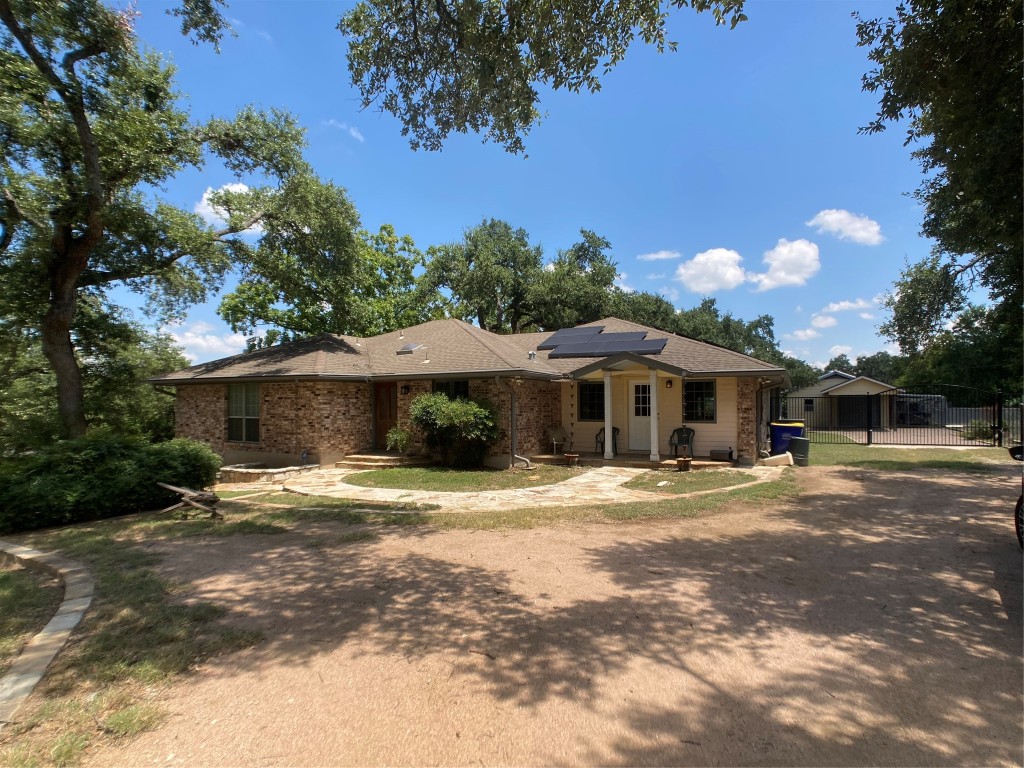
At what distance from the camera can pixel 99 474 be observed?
26.8ft

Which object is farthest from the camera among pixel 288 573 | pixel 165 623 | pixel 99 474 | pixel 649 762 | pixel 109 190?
pixel 109 190

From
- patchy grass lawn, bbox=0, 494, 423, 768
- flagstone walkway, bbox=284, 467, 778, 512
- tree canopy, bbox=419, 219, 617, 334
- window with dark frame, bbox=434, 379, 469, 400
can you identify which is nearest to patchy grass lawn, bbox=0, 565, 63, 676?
→ patchy grass lawn, bbox=0, 494, 423, 768

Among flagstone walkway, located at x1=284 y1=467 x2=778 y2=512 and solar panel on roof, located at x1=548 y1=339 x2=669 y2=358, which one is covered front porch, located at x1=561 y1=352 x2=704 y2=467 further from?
flagstone walkway, located at x1=284 y1=467 x2=778 y2=512

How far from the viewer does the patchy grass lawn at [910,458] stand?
513 inches

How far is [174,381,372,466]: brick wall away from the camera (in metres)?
14.0

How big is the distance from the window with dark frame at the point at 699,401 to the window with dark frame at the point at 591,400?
8.19ft

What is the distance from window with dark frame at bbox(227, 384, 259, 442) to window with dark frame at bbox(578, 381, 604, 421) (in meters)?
9.77

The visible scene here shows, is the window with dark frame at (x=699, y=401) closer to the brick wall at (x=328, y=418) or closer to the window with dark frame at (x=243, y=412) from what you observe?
the brick wall at (x=328, y=418)

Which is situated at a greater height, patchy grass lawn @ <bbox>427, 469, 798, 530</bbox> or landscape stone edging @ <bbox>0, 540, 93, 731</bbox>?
landscape stone edging @ <bbox>0, 540, 93, 731</bbox>

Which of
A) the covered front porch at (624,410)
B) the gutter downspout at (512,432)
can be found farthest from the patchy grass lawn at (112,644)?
the covered front porch at (624,410)

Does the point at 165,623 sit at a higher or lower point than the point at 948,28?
lower

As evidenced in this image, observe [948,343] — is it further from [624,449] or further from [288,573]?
[288,573]

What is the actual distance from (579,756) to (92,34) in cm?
1444

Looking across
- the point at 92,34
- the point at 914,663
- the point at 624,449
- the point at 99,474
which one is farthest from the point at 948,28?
the point at 92,34
